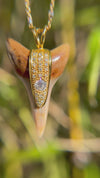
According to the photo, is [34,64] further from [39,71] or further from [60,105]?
→ [60,105]

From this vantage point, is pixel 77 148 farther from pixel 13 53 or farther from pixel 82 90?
pixel 13 53

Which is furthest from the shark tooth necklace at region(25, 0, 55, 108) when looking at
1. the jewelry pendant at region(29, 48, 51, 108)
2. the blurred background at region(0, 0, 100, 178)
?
the blurred background at region(0, 0, 100, 178)

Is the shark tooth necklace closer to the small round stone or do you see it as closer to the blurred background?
the small round stone

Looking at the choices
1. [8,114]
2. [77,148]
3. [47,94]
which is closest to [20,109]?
[8,114]

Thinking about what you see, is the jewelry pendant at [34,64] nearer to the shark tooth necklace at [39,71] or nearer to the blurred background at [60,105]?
the shark tooth necklace at [39,71]

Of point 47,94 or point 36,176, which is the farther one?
point 36,176
